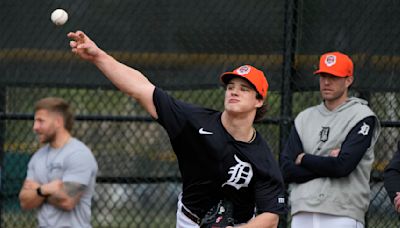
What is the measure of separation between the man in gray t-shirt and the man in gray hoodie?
1457 millimetres

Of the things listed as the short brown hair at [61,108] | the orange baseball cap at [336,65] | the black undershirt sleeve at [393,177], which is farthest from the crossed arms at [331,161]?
the short brown hair at [61,108]

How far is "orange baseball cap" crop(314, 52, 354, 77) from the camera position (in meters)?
6.66

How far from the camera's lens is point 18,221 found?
7902 mm

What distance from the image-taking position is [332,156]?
6.48 m

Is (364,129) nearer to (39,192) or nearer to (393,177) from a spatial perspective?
(393,177)

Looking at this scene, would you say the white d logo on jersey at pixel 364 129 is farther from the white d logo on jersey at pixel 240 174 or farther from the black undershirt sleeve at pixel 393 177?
the white d logo on jersey at pixel 240 174

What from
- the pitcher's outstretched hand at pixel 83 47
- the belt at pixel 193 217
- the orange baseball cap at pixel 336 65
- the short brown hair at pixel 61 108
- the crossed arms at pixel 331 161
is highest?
the orange baseball cap at pixel 336 65

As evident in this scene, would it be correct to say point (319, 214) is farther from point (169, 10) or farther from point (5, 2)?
point (5, 2)

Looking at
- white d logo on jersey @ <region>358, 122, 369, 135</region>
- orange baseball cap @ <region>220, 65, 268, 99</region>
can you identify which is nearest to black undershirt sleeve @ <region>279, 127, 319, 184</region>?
white d logo on jersey @ <region>358, 122, 369, 135</region>

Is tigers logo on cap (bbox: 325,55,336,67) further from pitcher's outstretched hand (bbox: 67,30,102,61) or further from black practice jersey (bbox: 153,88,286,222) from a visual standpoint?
pitcher's outstretched hand (bbox: 67,30,102,61)

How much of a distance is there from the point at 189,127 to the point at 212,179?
1.18 feet

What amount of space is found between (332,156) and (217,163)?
1088 millimetres

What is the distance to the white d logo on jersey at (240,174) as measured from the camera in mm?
5734

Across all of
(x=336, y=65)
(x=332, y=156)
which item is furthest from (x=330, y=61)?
(x=332, y=156)
